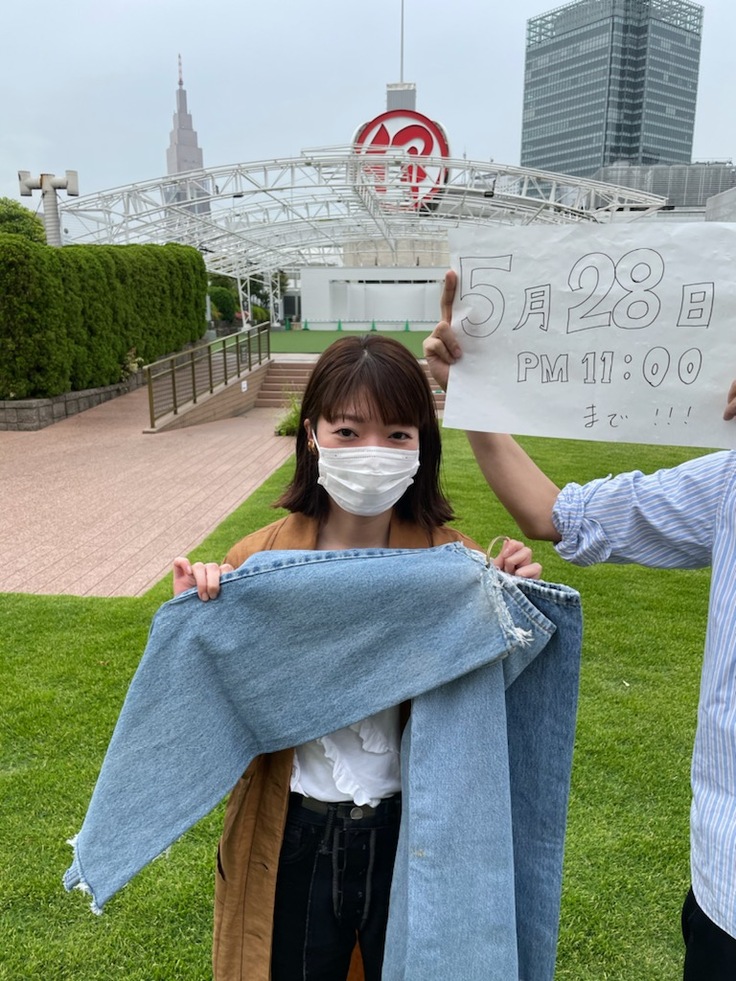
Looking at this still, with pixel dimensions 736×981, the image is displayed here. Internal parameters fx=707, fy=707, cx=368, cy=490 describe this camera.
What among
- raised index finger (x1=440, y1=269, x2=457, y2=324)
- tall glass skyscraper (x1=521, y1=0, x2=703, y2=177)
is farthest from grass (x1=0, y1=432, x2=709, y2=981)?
tall glass skyscraper (x1=521, y1=0, x2=703, y2=177)

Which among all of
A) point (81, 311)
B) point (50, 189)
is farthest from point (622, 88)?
point (81, 311)

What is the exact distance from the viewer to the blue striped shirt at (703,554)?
1.08 meters

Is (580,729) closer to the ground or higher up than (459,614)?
closer to the ground

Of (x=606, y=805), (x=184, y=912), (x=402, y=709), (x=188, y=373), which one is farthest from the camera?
(x=188, y=373)

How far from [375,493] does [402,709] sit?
0.42m

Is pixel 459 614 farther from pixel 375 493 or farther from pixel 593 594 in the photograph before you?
pixel 593 594

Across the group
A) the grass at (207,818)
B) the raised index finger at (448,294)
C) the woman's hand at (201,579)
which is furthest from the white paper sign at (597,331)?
the grass at (207,818)

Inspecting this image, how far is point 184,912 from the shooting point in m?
2.28

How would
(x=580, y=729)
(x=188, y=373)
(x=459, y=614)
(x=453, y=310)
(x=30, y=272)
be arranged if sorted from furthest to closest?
(x=188, y=373) < (x=30, y=272) < (x=580, y=729) < (x=453, y=310) < (x=459, y=614)

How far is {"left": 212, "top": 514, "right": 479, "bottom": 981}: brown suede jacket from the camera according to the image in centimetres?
130

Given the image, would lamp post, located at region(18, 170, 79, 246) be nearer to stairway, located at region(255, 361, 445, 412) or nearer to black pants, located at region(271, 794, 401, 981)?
stairway, located at region(255, 361, 445, 412)

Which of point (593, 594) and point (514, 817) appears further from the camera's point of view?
point (593, 594)

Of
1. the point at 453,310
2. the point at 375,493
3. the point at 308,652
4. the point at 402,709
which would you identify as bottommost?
the point at 402,709

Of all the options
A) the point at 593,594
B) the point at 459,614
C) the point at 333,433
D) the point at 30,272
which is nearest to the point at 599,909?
the point at 459,614
